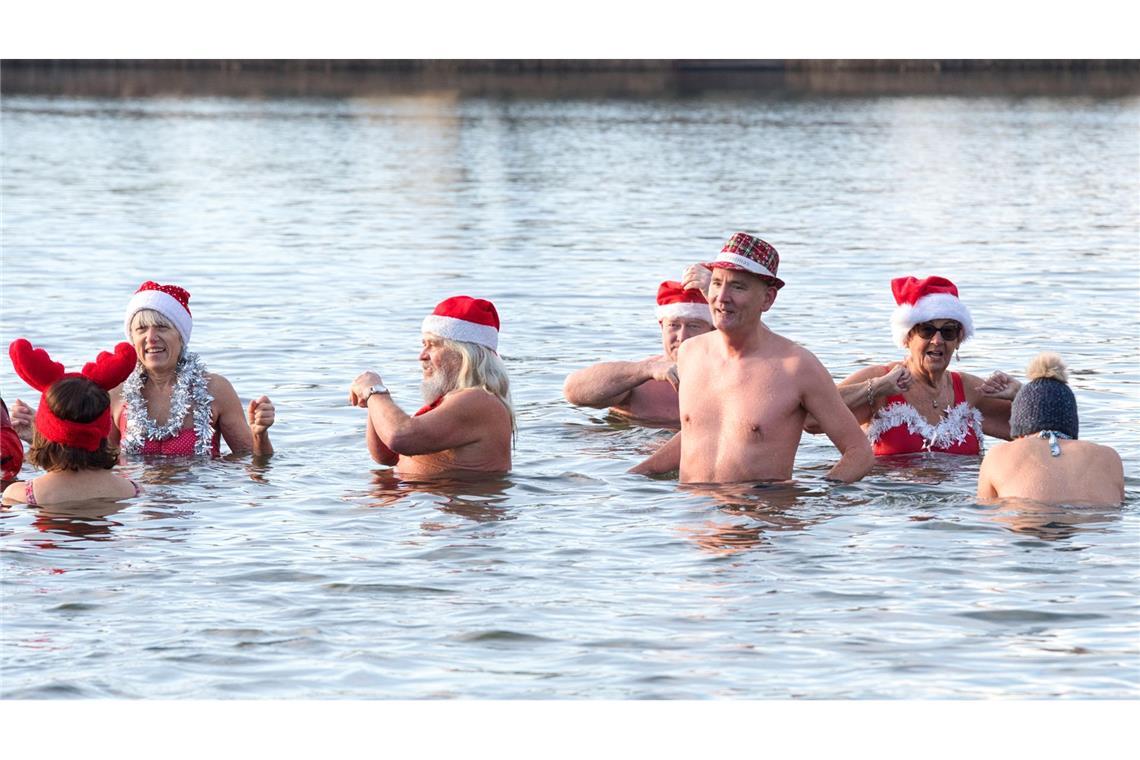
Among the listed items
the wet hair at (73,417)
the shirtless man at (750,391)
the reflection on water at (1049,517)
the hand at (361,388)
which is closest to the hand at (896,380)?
the shirtless man at (750,391)

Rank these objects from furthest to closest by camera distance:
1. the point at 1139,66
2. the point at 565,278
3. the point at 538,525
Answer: the point at 1139,66 → the point at 565,278 → the point at 538,525

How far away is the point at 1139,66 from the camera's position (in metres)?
84.5

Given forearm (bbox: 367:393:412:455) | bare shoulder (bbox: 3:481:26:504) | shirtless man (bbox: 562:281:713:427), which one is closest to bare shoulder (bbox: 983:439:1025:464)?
shirtless man (bbox: 562:281:713:427)

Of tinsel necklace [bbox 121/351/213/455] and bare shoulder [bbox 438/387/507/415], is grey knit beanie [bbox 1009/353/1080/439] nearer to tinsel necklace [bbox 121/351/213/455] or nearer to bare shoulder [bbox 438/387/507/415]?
bare shoulder [bbox 438/387/507/415]

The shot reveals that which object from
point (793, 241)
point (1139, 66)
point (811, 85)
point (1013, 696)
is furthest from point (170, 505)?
point (1139, 66)

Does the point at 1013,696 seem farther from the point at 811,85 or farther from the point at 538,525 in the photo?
the point at 811,85

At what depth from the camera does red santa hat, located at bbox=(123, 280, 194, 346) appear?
10.6 metres

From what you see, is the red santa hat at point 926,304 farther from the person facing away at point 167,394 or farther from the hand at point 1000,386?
the person facing away at point 167,394

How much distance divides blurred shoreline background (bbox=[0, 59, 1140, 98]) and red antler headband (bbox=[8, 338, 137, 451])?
61.4 metres

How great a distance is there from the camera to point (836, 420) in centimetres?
926

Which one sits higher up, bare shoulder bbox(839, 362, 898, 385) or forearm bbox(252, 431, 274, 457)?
bare shoulder bbox(839, 362, 898, 385)

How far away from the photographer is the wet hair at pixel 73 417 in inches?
355

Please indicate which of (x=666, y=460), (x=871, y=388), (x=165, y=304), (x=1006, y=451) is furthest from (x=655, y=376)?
(x=165, y=304)

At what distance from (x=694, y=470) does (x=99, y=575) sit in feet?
10.7
